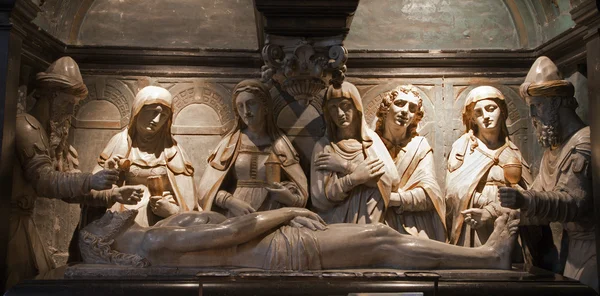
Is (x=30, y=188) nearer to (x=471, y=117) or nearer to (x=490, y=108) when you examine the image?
(x=471, y=117)

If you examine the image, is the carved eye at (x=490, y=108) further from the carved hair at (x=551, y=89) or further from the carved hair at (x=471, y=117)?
the carved hair at (x=551, y=89)

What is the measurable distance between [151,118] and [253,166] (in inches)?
37.8

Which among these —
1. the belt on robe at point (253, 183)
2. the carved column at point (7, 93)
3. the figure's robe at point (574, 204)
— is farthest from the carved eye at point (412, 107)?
the carved column at point (7, 93)

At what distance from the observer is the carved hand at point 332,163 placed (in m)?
6.46

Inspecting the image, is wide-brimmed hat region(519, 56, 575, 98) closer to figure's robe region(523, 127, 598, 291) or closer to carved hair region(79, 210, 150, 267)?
figure's robe region(523, 127, 598, 291)

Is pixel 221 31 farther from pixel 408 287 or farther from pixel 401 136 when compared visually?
pixel 408 287

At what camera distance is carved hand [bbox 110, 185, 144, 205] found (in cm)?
590

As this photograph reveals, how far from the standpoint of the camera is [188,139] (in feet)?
23.6

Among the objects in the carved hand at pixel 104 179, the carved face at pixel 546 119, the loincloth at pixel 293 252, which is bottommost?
the loincloth at pixel 293 252

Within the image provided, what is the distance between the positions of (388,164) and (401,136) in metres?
0.43

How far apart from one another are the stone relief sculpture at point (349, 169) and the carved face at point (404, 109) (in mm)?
243

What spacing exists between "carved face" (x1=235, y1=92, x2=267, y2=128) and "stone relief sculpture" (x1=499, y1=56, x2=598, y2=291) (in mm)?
2152

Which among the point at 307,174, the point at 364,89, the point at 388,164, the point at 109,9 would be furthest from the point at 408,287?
the point at 109,9

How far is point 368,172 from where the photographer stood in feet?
20.7
